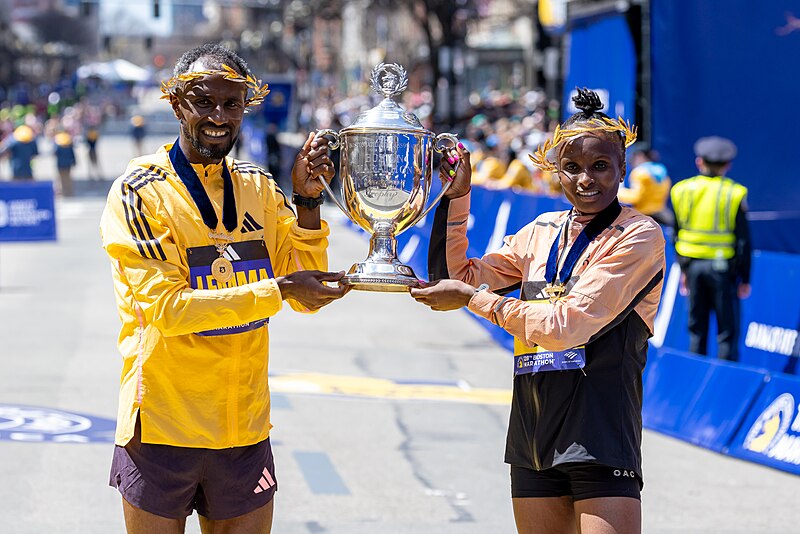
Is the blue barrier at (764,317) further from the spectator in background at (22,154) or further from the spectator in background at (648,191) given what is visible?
the spectator in background at (22,154)

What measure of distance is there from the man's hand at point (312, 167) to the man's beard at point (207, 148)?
0.25 meters

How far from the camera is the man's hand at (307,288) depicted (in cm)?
371

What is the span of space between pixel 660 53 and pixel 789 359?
305 inches

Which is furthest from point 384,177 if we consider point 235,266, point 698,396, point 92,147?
point 92,147

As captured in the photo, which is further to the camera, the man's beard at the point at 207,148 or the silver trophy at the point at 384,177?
the silver trophy at the point at 384,177

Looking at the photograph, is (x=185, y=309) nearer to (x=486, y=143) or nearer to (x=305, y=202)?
(x=305, y=202)

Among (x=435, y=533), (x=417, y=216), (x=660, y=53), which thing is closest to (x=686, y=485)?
(x=435, y=533)

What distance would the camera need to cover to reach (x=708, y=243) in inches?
400

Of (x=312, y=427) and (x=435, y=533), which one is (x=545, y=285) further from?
(x=312, y=427)

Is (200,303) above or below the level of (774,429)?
above

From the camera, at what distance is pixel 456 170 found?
423 cm

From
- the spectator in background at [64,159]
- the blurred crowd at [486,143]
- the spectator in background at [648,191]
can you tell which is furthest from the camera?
the spectator in background at [64,159]

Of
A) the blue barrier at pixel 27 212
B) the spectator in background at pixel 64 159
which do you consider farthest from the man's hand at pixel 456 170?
the spectator in background at pixel 64 159

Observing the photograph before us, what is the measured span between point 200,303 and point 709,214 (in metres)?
7.22
